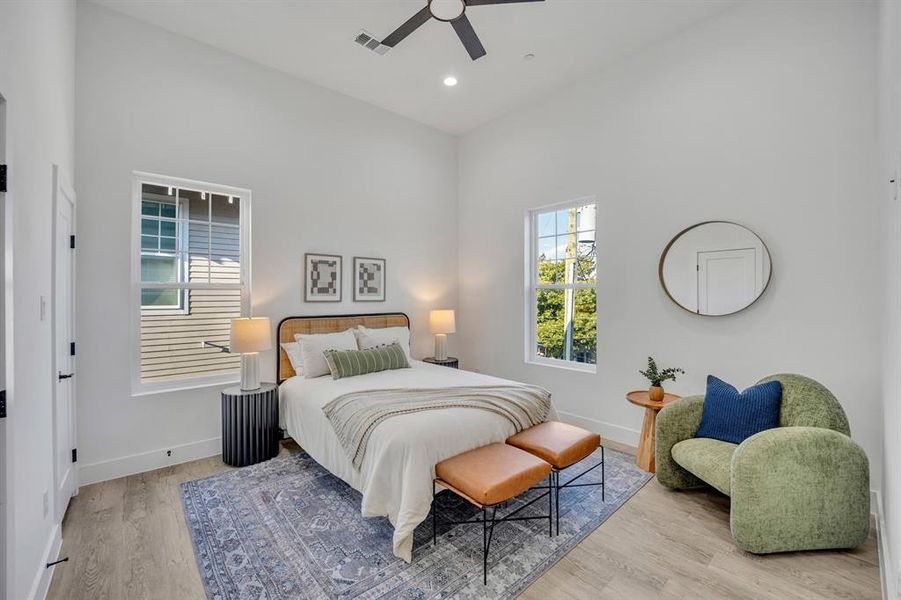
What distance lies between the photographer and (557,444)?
2645mm

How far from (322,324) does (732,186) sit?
3.96 m

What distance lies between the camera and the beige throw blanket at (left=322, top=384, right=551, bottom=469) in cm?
259

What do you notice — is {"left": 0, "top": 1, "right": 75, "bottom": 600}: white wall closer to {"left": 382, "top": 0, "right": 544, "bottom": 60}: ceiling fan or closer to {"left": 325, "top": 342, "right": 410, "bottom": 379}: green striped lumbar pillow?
{"left": 325, "top": 342, "right": 410, "bottom": 379}: green striped lumbar pillow

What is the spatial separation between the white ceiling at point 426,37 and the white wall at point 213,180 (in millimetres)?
240

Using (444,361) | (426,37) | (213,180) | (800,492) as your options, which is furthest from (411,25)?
(800,492)

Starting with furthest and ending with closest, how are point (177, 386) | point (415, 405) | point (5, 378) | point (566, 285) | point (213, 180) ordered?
1. point (566, 285)
2. point (213, 180)
3. point (177, 386)
4. point (415, 405)
5. point (5, 378)

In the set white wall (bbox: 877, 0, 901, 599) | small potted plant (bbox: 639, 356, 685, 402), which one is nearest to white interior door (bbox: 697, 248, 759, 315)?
small potted plant (bbox: 639, 356, 685, 402)

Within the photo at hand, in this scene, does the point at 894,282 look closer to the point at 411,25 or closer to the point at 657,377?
the point at 657,377

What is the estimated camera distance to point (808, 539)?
2215mm

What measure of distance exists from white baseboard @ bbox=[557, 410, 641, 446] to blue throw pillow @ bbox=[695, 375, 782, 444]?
1.01m

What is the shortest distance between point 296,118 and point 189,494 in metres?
3.54

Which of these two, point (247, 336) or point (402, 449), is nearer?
point (402, 449)

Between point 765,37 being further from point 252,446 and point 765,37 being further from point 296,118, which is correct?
point 252,446

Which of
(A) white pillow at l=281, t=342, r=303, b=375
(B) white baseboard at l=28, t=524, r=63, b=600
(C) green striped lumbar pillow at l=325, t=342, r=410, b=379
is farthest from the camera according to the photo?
(A) white pillow at l=281, t=342, r=303, b=375
